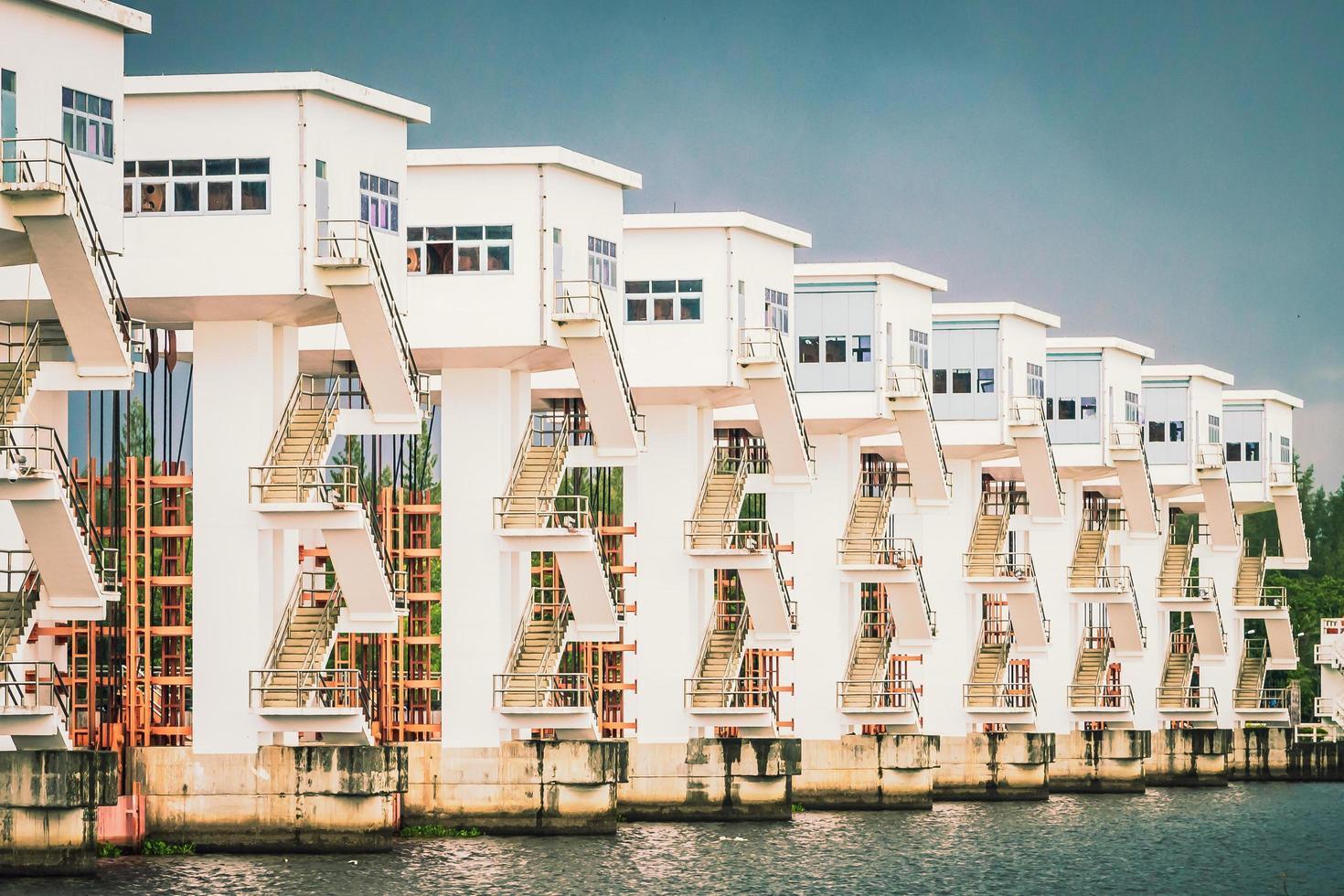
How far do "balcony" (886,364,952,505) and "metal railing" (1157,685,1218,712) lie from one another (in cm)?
3173

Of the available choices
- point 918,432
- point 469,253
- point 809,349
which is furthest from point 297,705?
point 918,432

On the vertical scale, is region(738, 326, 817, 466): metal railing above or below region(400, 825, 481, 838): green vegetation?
above

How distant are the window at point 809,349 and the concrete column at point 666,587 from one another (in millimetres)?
6578

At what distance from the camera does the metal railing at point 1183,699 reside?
112 metres

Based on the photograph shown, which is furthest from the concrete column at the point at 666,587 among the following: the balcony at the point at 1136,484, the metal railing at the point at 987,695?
the balcony at the point at 1136,484

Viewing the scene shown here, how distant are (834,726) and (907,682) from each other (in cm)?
379

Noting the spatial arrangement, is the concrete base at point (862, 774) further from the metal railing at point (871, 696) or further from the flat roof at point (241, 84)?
the flat roof at point (241, 84)

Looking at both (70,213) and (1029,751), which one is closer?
(70,213)

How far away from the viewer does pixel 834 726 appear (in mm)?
83375

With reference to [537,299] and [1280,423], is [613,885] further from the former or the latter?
[1280,423]

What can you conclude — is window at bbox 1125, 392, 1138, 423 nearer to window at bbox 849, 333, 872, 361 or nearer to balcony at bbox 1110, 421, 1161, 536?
balcony at bbox 1110, 421, 1161, 536

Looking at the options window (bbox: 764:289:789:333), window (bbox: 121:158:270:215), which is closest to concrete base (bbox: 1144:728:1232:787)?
window (bbox: 764:289:789:333)

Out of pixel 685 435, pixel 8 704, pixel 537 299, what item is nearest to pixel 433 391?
pixel 685 435

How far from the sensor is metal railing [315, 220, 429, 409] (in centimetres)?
5716
